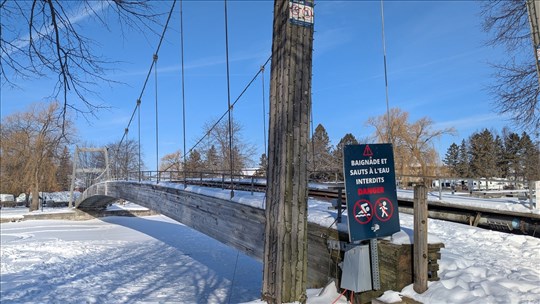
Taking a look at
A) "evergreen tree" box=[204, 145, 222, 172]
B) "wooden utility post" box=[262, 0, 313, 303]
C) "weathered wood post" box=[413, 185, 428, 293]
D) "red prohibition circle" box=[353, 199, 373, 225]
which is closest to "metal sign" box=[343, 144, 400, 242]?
"red prohibition circle" box=[353, 199, 373, 225]

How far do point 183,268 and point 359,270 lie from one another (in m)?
13.0

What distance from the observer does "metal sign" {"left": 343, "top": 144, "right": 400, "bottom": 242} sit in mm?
4770

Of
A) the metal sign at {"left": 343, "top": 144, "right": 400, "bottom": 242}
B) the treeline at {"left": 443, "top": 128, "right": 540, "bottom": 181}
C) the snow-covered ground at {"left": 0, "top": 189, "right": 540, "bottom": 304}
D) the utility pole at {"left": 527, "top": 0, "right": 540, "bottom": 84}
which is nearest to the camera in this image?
the utility pole at {"left": 527, "top": 0, "right": 540, "bottom": 84}

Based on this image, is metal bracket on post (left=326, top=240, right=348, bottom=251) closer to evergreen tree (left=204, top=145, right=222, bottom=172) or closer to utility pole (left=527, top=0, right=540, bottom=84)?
utility pole (left=527, top=0, right=540, bottom=84)

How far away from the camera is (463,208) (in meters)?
12.7

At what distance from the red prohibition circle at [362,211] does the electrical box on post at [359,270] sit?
38 centimetres

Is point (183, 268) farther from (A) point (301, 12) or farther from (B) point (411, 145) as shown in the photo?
(B) point (411, 145)

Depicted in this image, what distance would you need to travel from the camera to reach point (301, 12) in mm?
5156

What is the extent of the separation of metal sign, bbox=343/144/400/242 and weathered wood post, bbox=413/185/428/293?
0.28 metres

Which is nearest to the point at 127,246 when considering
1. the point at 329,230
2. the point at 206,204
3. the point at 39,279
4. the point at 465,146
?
the point at 39,279

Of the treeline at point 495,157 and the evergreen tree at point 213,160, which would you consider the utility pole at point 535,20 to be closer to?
the evergreen tree at point 213,160

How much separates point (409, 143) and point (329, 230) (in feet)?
136

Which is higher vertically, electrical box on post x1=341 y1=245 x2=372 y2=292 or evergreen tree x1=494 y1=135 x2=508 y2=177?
evergreen tree x1=494 y1=135 x2=508 y2=177

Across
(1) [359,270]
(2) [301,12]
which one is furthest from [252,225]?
(2) [301,12]
